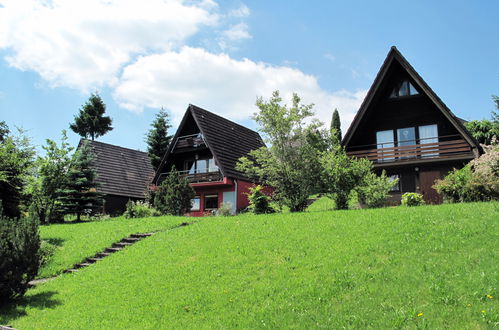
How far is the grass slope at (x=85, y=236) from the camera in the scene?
52.4ft

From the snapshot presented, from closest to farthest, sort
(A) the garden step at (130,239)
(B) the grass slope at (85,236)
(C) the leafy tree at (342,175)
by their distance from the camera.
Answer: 1. (B) the grass slope at (85,236)
2. (A) the garden step at (130,239)
3. (C) the leafy tree at (342,175)

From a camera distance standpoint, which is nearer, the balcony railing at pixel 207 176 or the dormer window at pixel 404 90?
the dormer window at pixel 404 90

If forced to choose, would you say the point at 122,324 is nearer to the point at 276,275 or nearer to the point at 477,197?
the point at 276,275

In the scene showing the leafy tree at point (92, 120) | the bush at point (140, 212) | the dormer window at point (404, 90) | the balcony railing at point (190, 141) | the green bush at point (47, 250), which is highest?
the leafy tree at point (92, 120)

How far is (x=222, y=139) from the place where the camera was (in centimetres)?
3331

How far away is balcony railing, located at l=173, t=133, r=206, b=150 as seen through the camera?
107ft

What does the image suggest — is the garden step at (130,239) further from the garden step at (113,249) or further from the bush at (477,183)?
the bush at (477,183)

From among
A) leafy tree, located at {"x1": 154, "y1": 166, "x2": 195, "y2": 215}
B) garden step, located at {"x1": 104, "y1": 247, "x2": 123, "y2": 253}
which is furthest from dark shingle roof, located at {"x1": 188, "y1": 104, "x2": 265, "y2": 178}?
garden step, located at {"x1": 104, "y1": 247, "x2": 123, "y2": 253}

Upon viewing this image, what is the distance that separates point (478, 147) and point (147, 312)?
65.5 feet

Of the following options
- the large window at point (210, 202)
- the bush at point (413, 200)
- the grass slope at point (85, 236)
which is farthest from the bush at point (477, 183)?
the large window at point (210, 202)

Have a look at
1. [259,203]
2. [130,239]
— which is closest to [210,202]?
[259,203]

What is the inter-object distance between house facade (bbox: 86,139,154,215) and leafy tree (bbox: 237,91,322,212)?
16.4m

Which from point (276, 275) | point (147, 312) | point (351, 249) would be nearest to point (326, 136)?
point (351, 249)

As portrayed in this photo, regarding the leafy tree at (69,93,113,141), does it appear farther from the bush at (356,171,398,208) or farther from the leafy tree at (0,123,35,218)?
the bush at (356,171,398,208)
